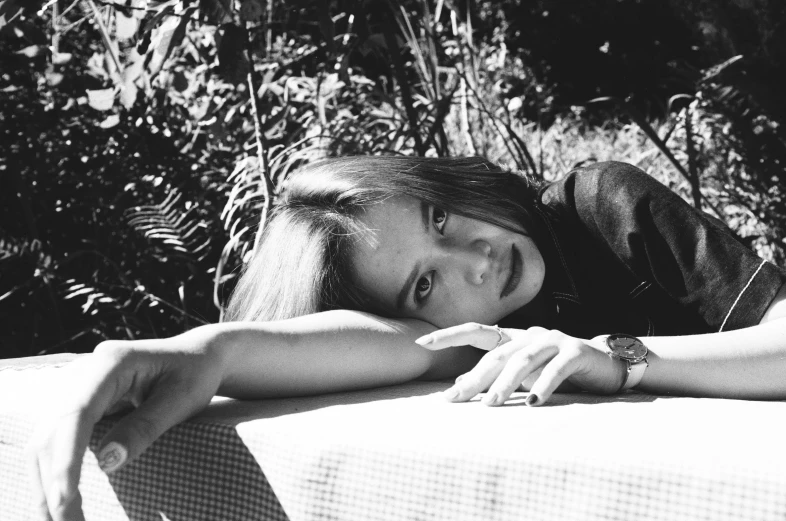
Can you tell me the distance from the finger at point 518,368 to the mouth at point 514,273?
50cm

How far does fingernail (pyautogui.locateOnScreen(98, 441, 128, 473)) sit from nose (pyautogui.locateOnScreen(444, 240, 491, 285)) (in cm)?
81

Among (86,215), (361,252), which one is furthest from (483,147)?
(361,252)

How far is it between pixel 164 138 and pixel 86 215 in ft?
1.49

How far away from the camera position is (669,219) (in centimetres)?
159

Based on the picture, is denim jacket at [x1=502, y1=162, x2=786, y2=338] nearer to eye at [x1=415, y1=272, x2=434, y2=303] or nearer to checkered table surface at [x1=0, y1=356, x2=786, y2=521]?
eye at [x1=415, y1=272, x2=434, y2=303]

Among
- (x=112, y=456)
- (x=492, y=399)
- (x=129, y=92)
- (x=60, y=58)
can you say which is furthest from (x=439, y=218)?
(x=60, y=58)

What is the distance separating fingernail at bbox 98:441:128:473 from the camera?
0.89 m

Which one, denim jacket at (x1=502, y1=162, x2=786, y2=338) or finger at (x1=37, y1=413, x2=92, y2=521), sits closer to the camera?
finger at (x1=37, y1=413, x2=92, y2=521)

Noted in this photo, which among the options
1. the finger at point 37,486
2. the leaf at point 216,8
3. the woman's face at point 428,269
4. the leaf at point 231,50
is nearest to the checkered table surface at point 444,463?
the finger at point 37,486

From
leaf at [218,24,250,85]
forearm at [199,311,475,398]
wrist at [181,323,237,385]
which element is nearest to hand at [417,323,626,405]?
forearm at [199,311,475,398]

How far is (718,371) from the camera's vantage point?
3.84ft

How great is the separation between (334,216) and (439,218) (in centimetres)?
22

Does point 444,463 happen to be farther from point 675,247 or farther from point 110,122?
point 110,122

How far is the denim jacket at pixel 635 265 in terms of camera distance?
1.49 meters
